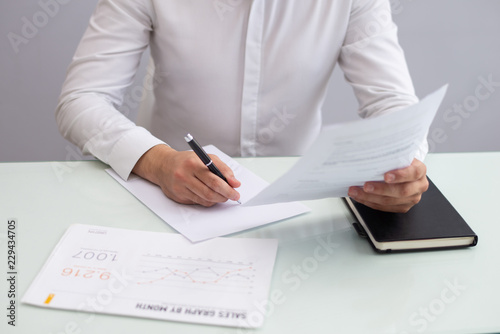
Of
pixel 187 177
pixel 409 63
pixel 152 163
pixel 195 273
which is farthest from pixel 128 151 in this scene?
pixel 409 63

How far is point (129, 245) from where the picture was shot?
867 mm

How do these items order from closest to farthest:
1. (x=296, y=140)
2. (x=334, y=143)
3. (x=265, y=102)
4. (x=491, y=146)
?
(x=334, y=143), (x=265, y=102), (x=296, y=140), (x=491, y=146)

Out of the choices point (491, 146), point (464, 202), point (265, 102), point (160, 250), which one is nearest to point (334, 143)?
point (160, 250)

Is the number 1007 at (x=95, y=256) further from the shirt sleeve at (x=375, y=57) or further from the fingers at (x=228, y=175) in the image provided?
the shirt sleeve at (x=375, y=57)

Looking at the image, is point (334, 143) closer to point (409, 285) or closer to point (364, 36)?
point (409, 285)

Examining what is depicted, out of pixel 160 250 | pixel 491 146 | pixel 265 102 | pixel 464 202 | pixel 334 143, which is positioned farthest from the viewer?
pixel 491 146

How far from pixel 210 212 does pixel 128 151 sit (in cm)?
25

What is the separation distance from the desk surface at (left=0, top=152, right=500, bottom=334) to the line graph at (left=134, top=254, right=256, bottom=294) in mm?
51

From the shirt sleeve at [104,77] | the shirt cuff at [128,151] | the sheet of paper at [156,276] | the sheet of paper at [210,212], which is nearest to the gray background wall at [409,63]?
the shirt sleeve at [104,77]

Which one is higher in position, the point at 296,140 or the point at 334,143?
the point at 334,143

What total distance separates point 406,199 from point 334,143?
27 centimetres

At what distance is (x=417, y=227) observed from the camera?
90 centimetres

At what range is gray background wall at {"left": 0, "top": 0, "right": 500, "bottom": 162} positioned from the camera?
2.10 m

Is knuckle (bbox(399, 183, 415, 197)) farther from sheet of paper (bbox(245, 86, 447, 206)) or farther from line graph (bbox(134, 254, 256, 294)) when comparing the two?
line graph (bbox(134, 254, 256, 294))
